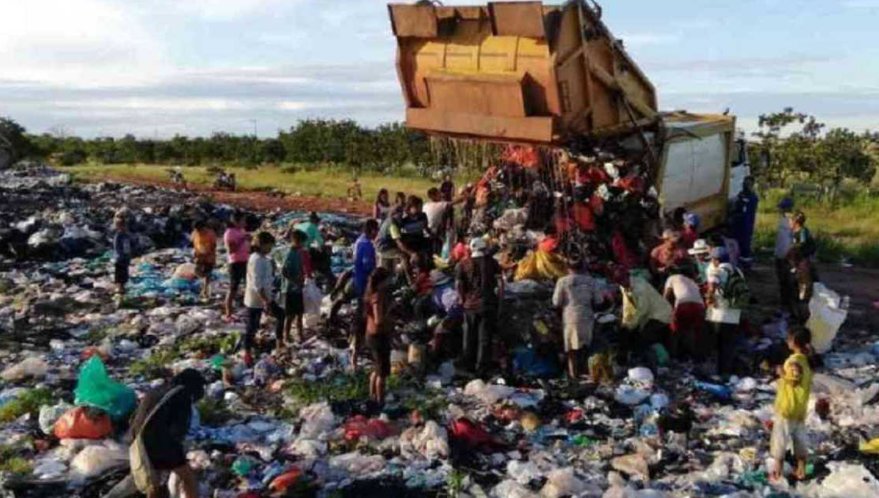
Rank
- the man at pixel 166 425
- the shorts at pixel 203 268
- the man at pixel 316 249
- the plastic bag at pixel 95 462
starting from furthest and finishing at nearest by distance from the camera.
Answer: the shorts at pixel 203 268
the man at pixel 316 249
the plastic bag at pixel 95 462
the man at pixel 166 425

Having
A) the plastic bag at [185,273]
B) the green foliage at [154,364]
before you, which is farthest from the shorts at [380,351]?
the plastic bag at [185,273]

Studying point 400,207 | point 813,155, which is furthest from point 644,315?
point 813,155

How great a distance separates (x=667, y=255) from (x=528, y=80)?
7.66ft

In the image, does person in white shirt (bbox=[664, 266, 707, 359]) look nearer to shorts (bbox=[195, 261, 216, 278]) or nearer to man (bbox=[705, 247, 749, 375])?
man (bbox=[705, 247, 749, 375])

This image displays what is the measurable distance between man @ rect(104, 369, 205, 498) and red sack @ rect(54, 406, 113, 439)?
1460 mm

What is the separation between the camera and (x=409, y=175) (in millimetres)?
35656

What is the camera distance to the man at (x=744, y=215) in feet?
40.2

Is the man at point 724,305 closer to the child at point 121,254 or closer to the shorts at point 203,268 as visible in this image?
the shorts at point 203,268

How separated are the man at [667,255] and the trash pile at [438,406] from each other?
588 millimetres

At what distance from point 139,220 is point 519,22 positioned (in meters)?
11.2

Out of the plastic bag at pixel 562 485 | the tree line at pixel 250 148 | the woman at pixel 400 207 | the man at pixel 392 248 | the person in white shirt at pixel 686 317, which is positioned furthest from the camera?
the tree line at pixel 250 148

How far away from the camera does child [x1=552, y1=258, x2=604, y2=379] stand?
8172mm

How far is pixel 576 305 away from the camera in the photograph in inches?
321

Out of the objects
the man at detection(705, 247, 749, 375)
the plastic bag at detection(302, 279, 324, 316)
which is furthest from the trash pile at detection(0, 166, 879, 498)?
the man at detection(705, 247, 749, 375)
